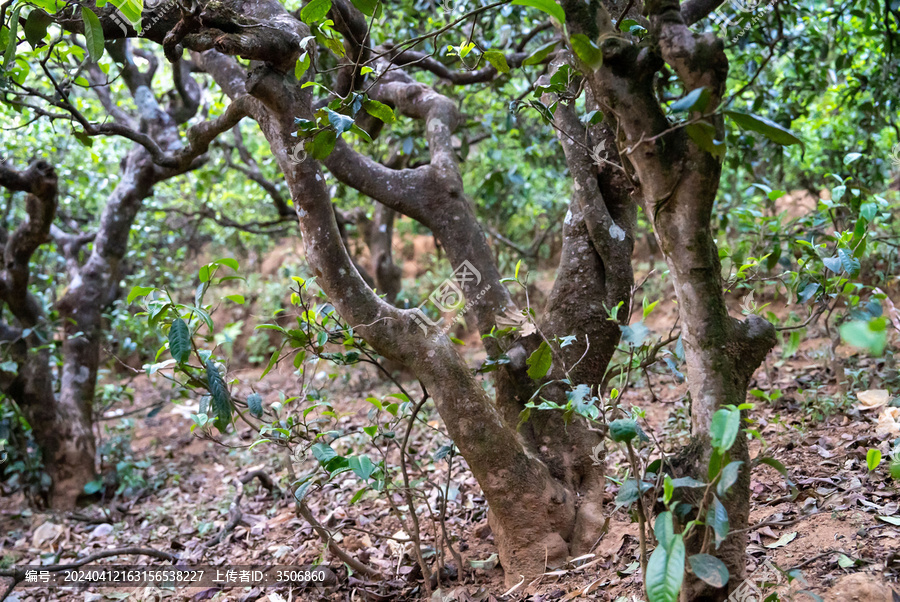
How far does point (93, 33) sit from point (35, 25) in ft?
1.12

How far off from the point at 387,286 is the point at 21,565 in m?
3.59

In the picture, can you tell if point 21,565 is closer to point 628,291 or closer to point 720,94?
point 628,291

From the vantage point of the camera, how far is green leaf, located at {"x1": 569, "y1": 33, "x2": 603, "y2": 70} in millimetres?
1315

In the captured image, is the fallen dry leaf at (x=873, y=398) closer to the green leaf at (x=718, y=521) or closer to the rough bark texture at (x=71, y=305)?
the green leaf at (x=718, y=521)

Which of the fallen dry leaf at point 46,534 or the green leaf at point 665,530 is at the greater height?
the fallen dry leaf at point 46,534

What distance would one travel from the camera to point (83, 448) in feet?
13.3

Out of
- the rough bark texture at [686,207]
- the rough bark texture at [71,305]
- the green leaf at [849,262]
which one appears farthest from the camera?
the rough bark texture at [71,305]

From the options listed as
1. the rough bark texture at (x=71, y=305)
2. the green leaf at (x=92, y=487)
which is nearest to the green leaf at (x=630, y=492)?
the rough bark texture at (x=71, y=305)

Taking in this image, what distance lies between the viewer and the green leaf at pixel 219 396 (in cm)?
186

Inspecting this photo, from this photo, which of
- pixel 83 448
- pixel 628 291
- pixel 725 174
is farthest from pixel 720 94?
pixel 725 174

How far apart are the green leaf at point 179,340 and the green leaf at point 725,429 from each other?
1.50 metres

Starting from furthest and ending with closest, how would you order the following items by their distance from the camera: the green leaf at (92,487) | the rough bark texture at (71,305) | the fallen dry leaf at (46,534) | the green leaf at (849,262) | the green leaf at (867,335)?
the green leaf at (92,487) → the rough bark texture at (71,305) → the fallen dry leaf at (46,534) → the green leaf at (849,262) → the green leaf at (867,335)

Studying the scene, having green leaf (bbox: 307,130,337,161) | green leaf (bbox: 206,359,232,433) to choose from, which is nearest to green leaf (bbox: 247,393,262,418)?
green leaf (bbox: 206,359,232,433)

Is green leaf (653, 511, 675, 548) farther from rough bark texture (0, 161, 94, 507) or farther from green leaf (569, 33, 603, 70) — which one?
rough bark texture (0, 161, 94, 507)
